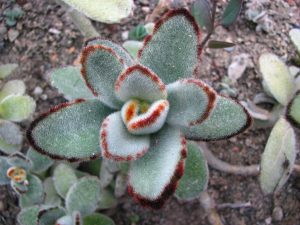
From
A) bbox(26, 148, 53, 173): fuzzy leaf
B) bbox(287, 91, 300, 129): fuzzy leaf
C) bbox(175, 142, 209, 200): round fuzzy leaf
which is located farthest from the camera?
bbox(26, 148, 53, 173): fuzzy leaf

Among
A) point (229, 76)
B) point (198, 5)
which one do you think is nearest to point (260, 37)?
point (229, 76)

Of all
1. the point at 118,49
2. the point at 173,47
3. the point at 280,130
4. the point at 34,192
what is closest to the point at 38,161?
the point at 34,192

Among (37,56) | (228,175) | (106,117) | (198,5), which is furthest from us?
(37,56)

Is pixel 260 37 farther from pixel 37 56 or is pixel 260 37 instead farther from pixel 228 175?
pixel 37 56

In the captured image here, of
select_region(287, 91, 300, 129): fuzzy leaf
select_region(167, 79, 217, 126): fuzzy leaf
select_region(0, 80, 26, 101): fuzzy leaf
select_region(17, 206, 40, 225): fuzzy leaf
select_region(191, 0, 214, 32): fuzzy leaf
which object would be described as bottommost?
select_region(17, 206, 40, 225): fuzzy leaf

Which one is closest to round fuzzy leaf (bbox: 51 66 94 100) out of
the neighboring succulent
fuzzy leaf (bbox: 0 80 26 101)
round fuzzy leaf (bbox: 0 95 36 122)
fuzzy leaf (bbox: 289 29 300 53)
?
round fuzzy leaf (bbox: 0 95 36 122)

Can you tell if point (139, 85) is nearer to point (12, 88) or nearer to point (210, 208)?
point (210, 208)

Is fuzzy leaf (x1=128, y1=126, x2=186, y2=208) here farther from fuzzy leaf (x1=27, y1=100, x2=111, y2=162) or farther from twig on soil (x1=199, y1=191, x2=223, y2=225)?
twig on soil (x1=199, y1=191, x2=223, y2=225)
